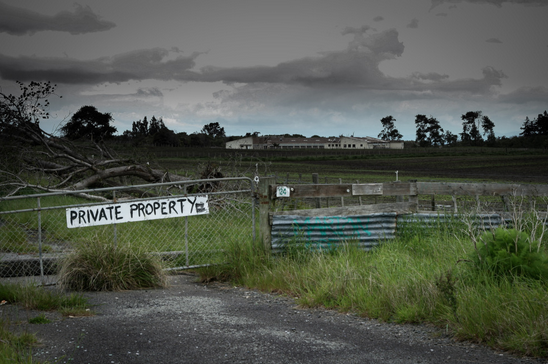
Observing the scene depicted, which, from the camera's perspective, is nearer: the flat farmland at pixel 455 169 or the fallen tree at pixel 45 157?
the fallen tree at pixel 45 157

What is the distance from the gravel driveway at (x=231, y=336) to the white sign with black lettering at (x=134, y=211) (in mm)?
1579

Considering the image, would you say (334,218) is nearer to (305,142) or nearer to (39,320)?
(39,320)

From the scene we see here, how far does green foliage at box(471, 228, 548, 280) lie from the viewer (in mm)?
5289

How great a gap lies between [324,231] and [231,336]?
303 cm

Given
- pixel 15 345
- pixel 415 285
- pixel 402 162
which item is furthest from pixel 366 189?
pixel 402 162

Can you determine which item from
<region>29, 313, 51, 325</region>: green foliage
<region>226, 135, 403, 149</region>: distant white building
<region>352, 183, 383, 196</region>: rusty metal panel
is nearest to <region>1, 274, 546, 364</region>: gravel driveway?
<region>29, 313, 51, 325</region>: green foliage

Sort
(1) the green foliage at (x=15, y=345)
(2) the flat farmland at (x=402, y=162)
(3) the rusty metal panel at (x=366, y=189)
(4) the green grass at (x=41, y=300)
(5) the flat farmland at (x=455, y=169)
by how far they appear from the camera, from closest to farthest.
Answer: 1. (1) the green foliage at (x=15, y=345)
2. (4) the green grass at (x=41, y=300)
3. (3) the rusty metal panel at (x=366, y=189)
4. (5) the flat farmland at (x=455, y=169)
5. (2) the flat farmland at (x=402, y=162)

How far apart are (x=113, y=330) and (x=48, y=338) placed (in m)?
0.62

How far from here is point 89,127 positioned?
18.5 m

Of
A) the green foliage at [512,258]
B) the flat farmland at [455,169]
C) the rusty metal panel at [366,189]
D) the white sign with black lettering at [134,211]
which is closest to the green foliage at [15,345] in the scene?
the white sign with black lettering at [134,211]

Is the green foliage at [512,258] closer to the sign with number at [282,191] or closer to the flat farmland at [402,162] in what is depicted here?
the sign with number at [282,191]

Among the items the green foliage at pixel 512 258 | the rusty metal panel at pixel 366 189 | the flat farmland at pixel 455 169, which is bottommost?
the green foliage at pixel 512 258

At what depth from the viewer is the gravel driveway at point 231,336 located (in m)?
4.24

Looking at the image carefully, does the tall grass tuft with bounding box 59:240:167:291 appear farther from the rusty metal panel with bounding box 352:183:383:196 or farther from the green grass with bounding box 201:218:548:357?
the rusty metal panel with bounding box 352:183:383:196
